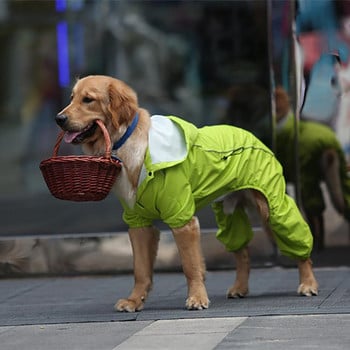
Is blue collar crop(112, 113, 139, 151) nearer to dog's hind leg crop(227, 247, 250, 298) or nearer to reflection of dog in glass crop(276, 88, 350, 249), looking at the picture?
dog's hind leg crop(227, 247, 250, 298)

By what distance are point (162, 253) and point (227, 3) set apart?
219 centimetres

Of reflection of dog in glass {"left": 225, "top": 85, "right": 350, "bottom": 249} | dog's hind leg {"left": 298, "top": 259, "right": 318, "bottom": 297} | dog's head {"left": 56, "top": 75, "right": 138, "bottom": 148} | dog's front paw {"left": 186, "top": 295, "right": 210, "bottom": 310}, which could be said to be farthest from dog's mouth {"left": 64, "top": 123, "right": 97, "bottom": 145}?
reflection of dog in glass {"left": 225, "top": 85, "right": 350, "bottom": 249}

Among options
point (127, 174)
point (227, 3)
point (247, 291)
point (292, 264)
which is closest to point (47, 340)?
point (127, 174)

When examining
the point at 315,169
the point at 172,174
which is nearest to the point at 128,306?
the point at 172,174

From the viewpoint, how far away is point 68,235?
10469mm

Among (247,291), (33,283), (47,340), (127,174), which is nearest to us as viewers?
(47,340)

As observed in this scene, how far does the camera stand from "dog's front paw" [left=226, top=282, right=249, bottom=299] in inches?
340

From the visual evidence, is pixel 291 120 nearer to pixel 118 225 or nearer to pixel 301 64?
pixel 301 64

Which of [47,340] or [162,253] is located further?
[162,253]

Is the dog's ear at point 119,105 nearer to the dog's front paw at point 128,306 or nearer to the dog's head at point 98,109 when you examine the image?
the dog's head at point 98,109

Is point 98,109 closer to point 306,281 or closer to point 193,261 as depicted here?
point 193,261

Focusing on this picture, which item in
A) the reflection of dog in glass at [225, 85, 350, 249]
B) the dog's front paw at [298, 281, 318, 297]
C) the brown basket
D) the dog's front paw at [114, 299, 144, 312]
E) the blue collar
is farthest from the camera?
the reflection of dog in glass at [225, 85, 350, 249]

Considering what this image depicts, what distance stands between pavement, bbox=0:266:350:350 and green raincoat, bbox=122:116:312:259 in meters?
0.48

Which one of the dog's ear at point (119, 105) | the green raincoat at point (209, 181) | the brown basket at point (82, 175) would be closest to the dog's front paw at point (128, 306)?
the green raincoat at point (209, 181)
